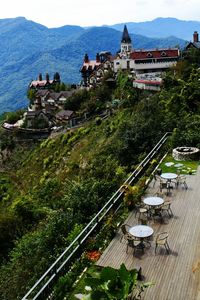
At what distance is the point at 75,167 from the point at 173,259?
83.3 ft

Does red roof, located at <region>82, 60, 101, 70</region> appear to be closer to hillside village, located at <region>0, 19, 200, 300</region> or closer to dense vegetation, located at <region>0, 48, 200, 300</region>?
dense vegetation, located at <region>0, 48, 200, 300</region>

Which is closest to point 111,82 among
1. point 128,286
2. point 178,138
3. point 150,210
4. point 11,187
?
point 11,187

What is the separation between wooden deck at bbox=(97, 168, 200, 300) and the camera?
10969 mm

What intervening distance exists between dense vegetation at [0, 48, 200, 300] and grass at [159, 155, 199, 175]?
8.59ft

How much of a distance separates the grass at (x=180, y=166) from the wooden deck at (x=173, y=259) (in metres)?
4.61

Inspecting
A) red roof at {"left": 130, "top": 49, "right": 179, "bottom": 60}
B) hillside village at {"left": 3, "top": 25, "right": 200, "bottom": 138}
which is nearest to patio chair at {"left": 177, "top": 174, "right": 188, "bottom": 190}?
hillside village at {"left": 3, "top": 25, "right": 200, "bottom": 138}

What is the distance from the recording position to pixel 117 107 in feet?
181

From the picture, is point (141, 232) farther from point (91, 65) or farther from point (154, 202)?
point (91, 65)

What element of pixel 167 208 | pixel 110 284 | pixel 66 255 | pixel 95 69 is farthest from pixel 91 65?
pixel 110 284

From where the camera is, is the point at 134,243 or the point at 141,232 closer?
the point at 141,232

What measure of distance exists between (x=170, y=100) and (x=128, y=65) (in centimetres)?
3873

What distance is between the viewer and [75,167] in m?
37.5

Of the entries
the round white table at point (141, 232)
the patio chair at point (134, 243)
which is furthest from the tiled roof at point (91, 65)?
the patio chair at point (134, 243)

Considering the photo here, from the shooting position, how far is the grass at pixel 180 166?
21.2 m
